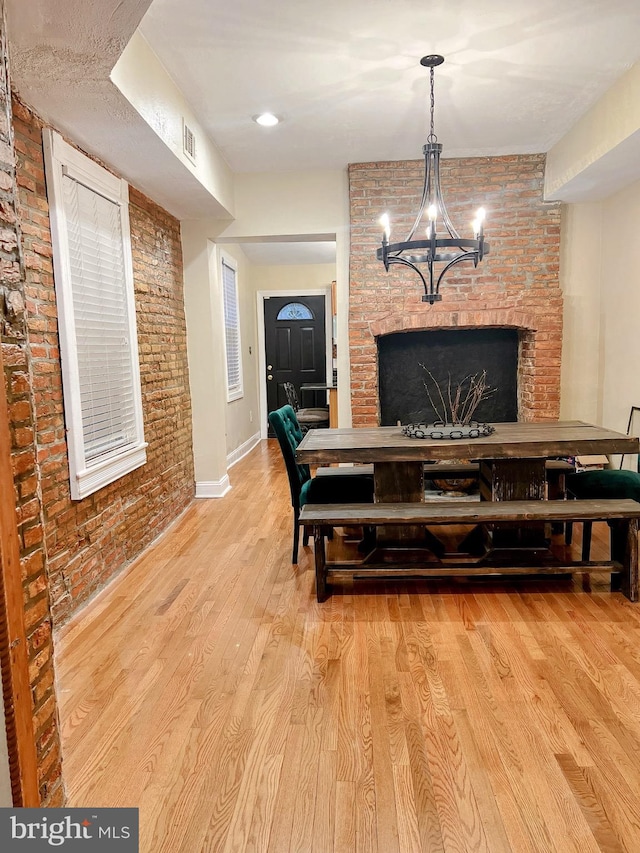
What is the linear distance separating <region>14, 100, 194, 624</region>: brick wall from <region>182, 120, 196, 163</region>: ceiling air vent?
0.53 meters

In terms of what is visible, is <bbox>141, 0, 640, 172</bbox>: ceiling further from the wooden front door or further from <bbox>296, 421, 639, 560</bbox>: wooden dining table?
the wooden front door

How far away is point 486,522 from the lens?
9.33 feet

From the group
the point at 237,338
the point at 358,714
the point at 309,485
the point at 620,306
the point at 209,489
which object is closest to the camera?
the point at 358,714

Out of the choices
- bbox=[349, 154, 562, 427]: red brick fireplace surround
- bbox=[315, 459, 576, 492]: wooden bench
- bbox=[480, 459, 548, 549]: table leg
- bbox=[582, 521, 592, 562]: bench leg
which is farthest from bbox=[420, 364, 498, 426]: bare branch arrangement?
bbox=[582, 521, 592, 562]: bench leg

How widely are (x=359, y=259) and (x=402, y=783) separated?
3.88 meters

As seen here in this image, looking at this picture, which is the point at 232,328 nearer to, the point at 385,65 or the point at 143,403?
the point at 143,403

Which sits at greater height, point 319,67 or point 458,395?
point 319,67

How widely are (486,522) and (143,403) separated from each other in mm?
2315

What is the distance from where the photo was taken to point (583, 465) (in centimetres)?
475

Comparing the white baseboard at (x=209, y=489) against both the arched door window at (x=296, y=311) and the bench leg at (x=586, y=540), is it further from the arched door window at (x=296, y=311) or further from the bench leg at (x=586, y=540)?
the arched door window at (x=296, y=311)

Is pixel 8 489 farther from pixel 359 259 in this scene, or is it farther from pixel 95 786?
pixel 359 259

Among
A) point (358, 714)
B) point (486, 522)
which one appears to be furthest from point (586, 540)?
point (358, 714)

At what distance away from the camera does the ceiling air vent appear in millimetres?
3279

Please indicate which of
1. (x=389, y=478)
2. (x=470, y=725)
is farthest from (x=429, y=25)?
(x=470, y=725)
